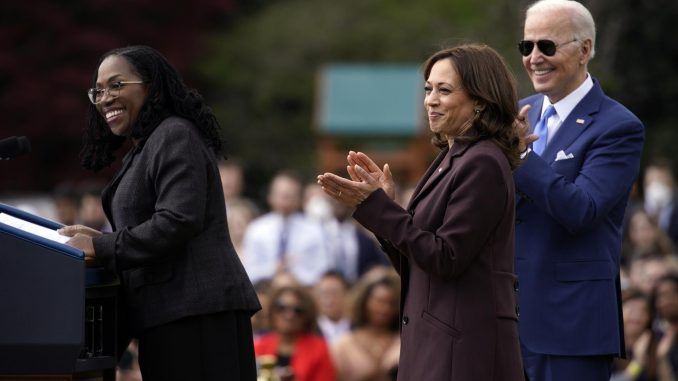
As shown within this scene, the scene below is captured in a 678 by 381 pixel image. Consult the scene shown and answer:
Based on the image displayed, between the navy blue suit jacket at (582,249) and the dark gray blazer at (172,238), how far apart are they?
1074 millimetres

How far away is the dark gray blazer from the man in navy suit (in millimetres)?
1079

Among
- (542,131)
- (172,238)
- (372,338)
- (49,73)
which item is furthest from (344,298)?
(49,73)

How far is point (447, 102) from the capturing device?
467 centimetres

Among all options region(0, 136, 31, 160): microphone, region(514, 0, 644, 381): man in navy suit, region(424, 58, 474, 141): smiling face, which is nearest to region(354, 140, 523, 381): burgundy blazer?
region(424, 58, 474, 141): smiling face

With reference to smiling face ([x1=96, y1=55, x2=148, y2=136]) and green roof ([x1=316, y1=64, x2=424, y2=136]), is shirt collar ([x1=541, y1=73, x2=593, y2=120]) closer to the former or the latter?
smiling face ([x1=96, y1=55, x2=148, y2=136])

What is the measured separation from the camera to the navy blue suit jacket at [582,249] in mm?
5211

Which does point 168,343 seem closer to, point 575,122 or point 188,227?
point 188,227

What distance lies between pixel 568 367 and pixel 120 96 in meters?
1.94

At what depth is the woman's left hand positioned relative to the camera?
455cm

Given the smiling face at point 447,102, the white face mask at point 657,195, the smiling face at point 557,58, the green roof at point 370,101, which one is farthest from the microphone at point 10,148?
the green roof at point 370,101

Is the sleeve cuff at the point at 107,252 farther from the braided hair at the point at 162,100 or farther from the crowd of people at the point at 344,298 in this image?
the crowd of people at the point at 344,298

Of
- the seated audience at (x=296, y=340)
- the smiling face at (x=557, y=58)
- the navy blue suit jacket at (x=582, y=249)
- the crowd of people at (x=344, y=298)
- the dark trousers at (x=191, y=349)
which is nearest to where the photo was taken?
the dark trousers at (x=191, y=349)

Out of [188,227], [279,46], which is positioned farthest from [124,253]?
[279,46]

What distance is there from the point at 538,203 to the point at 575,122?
0.46 meters
